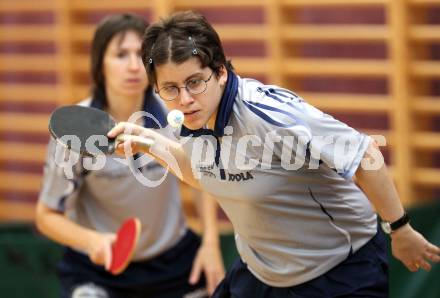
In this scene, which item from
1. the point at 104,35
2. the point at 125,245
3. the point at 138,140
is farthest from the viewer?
the point at 104,35

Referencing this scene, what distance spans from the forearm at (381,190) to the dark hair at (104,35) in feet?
4.55

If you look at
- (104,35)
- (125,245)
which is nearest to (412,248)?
(125,245)

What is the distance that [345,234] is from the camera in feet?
9.56

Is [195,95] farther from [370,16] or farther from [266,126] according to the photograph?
[370,16]

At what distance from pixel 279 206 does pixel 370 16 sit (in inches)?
115

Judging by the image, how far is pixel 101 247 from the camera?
11.4 feet

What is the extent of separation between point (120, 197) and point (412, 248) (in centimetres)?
138

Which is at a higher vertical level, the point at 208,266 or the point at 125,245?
the point at 125,245

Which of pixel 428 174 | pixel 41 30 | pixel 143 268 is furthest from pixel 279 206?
pixel 41 30

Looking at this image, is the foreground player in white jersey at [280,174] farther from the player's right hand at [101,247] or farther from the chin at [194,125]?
the player's right hand at [101,247]

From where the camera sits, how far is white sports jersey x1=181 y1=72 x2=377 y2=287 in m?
2.70

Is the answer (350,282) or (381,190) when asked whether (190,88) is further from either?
(350,282)

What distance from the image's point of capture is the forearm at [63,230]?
11.7 feet

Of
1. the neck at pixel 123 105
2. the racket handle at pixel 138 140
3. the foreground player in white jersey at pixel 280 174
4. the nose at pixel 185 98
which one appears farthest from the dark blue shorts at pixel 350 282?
the neck at pixel 123 105
